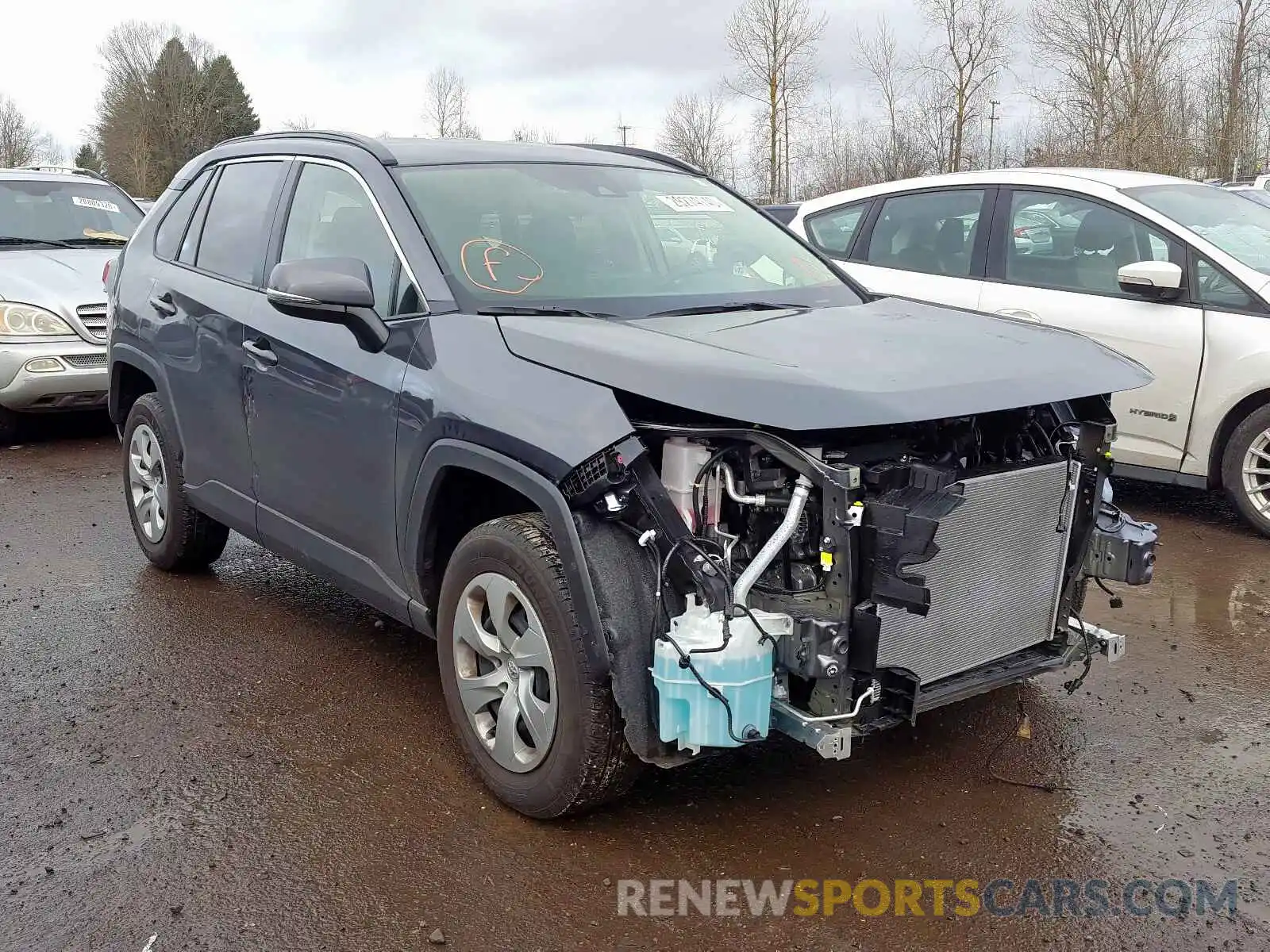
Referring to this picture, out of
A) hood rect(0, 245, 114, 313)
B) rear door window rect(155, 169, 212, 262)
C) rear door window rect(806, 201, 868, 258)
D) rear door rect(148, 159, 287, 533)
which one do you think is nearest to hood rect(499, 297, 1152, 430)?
rear door rect(148, 159, 287, 533)

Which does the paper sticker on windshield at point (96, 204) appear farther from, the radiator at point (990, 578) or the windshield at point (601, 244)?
the radiator at point (990, 578)

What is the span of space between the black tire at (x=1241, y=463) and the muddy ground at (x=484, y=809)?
121cm

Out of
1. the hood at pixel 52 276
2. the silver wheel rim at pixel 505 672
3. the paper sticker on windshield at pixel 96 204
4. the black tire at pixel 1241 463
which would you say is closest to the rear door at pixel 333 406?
the silver wheel rim at pixel 505 672

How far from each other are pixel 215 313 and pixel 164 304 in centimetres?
55

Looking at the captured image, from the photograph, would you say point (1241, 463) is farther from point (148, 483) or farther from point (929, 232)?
point (148, 483)

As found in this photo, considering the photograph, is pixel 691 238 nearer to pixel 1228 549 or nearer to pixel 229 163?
pixel 229 163

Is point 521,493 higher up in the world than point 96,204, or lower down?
lower down

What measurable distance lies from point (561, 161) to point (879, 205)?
3680 millimetres

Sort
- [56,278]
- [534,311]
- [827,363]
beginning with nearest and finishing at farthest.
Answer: [827,363] → [534,311] → [56,278]

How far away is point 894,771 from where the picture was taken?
3.63 meters

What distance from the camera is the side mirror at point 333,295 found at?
346 cm

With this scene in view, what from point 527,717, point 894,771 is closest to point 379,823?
point 527,717

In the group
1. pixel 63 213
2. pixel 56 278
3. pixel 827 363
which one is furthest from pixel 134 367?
pixel 63 213

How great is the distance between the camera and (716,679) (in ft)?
9.22
